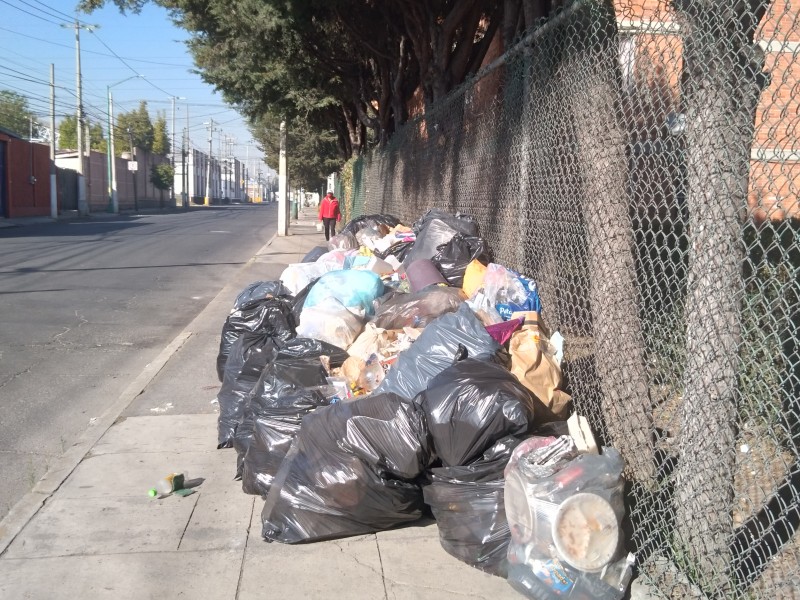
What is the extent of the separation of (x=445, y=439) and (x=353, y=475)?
0.47 meters

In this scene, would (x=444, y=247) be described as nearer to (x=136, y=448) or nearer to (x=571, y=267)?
(x=571, y=267)

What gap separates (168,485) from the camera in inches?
169

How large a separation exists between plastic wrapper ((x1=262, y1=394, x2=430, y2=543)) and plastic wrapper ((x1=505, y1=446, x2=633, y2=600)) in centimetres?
59

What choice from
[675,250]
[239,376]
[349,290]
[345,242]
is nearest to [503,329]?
[675,250]

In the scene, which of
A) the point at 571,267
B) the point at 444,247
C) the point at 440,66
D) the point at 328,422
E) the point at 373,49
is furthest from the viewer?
the point at 373,49

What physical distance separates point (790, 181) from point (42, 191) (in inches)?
1849

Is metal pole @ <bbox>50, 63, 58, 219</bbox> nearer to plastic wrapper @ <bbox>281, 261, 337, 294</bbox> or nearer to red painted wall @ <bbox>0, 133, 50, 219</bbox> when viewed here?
red painted wall @ <bbox>0, 133, 50, 219</bbox>

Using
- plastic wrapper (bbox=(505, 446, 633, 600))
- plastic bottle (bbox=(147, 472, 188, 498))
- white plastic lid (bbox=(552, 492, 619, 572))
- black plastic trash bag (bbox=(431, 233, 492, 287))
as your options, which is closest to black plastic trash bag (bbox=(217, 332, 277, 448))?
plastic bottle (bbox=(147, 472, 188, 498))

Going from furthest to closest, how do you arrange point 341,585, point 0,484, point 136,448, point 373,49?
point 373,49 → point 136,448 → point 0,484 → point 341,585

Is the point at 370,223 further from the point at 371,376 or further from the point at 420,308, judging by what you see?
the point at 371,376

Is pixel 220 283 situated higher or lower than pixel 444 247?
lower

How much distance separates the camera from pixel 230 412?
16.8ft

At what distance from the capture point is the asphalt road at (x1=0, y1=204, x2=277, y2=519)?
5664 millimetres

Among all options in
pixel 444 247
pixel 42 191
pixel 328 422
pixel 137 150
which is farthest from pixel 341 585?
pixel 137 150
